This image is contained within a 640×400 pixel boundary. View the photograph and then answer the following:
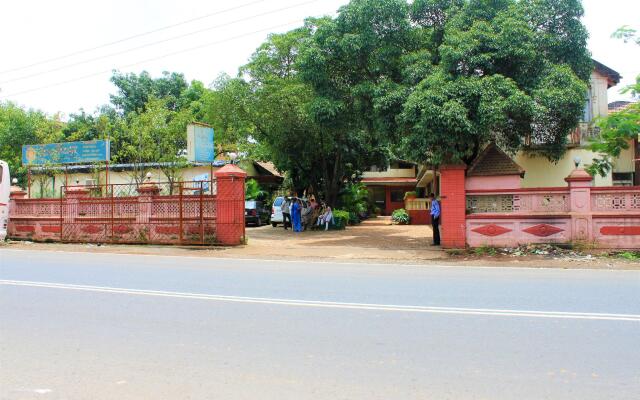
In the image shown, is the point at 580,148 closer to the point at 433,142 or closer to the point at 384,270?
the point at 433,142

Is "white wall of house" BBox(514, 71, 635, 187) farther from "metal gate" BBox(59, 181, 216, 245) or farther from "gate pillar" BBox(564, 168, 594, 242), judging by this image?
"metal gate" BBox(59, 181, 216, 245)

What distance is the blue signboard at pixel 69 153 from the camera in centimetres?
2123

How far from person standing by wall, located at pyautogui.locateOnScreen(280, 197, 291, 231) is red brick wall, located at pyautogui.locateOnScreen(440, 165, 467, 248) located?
11778 millimetres

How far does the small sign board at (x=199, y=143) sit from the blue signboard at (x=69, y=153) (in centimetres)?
423

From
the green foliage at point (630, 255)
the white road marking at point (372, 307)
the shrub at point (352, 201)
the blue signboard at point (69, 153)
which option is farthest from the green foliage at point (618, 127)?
the blue signboard at point (69, 153)

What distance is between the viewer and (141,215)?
62.4 feet

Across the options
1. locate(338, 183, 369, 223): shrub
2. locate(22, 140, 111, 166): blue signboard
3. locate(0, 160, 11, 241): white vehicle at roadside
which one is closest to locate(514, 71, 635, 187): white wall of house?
locate(338, 183, 369, 223): shrub

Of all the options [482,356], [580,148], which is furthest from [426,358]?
[580,148]

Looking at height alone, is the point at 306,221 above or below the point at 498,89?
below

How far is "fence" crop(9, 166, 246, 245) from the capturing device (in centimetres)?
1775

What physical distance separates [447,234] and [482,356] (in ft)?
36.2

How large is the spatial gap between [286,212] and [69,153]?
10339 millimetres

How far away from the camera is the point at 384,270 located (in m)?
11.8

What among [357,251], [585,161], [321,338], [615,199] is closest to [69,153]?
[357,251]
